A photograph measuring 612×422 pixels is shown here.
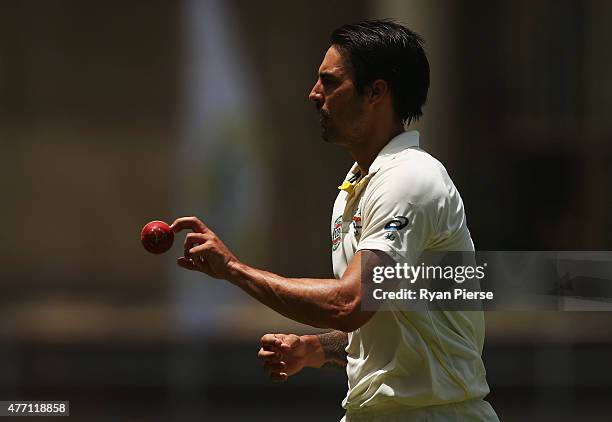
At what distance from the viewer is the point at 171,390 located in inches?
434

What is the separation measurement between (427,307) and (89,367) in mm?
8261

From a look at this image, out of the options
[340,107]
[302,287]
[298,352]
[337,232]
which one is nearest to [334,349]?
[298,352]

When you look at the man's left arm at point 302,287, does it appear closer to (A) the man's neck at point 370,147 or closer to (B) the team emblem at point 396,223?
(B) the team emblem at point 396,223

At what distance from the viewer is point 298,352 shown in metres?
3.66

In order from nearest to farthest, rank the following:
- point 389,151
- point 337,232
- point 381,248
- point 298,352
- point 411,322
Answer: point 381,248 → point 411,322 → point 389,151 → point 337,232 → point 298,352

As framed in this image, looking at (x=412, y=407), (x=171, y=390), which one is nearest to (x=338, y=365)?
(x=412, y=407)

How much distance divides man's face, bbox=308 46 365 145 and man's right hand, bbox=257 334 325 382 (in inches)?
23.8

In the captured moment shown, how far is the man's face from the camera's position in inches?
136

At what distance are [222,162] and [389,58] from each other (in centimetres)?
804

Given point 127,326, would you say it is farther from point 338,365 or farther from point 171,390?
point 338,365

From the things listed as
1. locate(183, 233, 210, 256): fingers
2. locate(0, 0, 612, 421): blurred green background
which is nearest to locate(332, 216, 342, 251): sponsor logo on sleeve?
locate(183, 233, 210, 256): fingers

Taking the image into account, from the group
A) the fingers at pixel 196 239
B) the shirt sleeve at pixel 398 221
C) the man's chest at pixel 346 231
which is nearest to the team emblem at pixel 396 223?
the shirt sleeve at pixel 398 221

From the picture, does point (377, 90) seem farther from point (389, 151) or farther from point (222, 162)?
point (222, 162)

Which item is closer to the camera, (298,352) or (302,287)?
(302,287)
